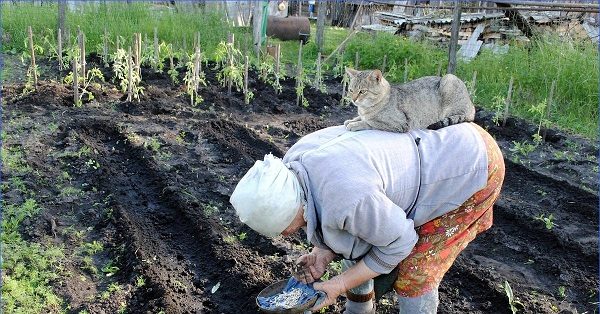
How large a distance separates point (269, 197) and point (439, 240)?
2.69 feet

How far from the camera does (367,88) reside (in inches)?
151

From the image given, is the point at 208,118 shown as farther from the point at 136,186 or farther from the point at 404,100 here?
the point at 404,100

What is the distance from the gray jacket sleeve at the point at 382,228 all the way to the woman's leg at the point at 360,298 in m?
0.54

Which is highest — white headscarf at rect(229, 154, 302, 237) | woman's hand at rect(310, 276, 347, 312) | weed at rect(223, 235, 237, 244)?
white headscarf at rect(229, 154, 302, 237)

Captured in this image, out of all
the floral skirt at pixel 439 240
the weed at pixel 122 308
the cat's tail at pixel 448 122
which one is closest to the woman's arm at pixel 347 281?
the floral skirt at pixel 439 240

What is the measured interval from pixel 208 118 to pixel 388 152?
4.64m

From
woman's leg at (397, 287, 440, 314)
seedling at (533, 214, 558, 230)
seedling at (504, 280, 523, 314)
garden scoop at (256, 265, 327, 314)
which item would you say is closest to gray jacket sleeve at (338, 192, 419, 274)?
woman's leg at (397, 287, 440, 314)

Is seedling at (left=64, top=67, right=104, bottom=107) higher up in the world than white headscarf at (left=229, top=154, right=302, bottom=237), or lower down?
lower down

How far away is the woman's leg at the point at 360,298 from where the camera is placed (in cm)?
298

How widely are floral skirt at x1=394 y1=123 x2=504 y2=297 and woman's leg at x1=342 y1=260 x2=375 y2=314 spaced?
14.3 inches

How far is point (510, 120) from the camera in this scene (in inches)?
288

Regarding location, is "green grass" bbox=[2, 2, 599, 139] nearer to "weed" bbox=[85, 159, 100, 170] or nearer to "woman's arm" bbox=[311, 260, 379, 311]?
"weed" bbox=[85, 159, 100, 170]

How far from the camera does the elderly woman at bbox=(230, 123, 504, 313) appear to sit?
7.45 feet

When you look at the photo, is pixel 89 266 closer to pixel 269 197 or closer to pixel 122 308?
pixel 122 308
